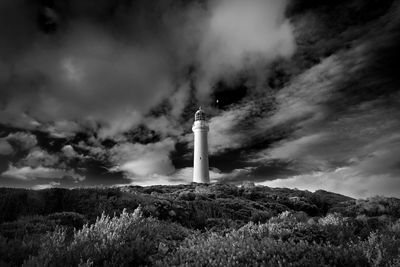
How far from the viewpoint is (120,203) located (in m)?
11.9

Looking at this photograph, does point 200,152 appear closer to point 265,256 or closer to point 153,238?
point 153,238

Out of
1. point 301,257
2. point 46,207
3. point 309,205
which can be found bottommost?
point 301,257

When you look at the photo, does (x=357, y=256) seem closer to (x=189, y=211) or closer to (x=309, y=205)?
(x=189, y=211)

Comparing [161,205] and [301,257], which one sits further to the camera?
[161,205]

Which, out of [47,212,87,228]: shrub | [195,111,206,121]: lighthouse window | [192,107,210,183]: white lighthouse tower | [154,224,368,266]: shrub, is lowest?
[154,224,368,266]: shrub

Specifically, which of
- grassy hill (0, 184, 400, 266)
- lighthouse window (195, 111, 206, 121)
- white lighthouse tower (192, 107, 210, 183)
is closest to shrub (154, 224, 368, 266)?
grassy hill (0, 184, 400, 266)

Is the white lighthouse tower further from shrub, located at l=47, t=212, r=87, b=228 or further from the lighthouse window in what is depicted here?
shrub, located at l=47, t=212, r=87, b=228

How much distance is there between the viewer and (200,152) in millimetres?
41875

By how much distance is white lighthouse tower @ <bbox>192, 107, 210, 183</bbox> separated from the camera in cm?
4091

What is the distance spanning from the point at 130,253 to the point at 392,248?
5455 millimetres

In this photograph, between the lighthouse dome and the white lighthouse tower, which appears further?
the lighthouse dome

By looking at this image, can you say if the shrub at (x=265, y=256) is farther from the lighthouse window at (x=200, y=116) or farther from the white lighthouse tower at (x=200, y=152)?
the lighthouse window at (x=200, y=116)

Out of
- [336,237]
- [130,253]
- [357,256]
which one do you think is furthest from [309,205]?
[130,253]

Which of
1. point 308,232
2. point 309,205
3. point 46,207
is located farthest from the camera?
point 309,205
